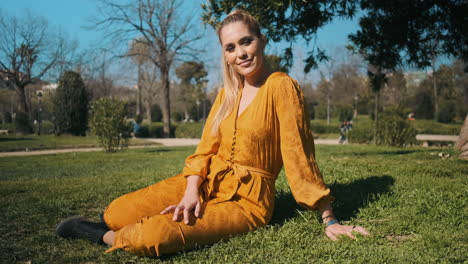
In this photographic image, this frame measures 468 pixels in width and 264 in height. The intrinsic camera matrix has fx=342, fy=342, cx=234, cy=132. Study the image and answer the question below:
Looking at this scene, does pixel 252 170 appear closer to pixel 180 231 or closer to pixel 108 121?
pixel 180 231

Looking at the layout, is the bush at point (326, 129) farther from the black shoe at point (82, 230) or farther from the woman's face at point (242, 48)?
the black shoe at point (82, 230)

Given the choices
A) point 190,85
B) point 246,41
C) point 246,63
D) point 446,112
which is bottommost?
point 246,63

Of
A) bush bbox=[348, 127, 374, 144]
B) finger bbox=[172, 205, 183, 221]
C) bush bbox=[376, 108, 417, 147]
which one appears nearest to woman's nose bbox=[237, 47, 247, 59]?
finger bbox=[172, 205, 183, 221]

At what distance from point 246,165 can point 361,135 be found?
1634cm

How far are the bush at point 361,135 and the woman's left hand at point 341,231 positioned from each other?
51.2 ft

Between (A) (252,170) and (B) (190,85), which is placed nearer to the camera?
(A) (252,170)

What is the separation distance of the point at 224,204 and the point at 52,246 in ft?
4.18

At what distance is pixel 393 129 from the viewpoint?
11562 mm

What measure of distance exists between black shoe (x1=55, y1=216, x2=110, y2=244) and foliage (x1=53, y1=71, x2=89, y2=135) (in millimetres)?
20256

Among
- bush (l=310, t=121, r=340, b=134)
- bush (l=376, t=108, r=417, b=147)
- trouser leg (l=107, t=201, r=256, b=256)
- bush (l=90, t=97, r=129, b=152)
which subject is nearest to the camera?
trouser leg (l=107, t=201, r=256, b=256)

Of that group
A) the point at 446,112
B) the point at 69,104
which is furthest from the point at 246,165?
the point at 446,112

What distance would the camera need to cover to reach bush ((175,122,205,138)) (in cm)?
2656

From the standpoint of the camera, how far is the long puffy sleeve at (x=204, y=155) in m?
2.32

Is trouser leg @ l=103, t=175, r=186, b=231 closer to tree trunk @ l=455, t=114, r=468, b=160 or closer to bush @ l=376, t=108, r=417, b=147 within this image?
tree trunk @ l=455, t=114, r=468, b=160
